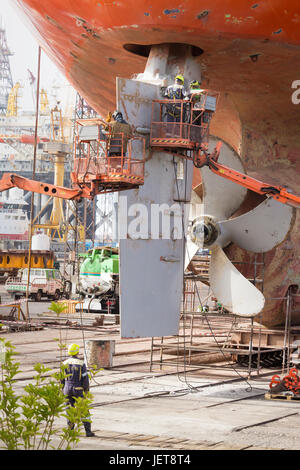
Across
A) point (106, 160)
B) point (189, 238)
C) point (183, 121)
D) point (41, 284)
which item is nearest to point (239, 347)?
point (189, 238)

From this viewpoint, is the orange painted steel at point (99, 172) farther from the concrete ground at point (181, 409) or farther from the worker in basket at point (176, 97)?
the concrete ground at point (181, 409)

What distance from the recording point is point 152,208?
14.3 meters

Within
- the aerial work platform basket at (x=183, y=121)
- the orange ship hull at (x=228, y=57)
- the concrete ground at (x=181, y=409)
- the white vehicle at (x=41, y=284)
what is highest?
the orange ship hull at (x=228, y=57)

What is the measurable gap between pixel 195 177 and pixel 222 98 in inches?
137

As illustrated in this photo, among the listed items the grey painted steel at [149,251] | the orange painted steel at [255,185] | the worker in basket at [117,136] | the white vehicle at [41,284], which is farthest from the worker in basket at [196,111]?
the white vehicle at [41,284]

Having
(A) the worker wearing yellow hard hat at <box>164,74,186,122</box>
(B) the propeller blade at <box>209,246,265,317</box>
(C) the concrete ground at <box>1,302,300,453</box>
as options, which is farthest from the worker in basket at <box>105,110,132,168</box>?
(C) the concrete ground at <box>1,302,300,453</box>

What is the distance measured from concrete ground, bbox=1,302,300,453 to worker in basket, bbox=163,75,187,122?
5104 mm

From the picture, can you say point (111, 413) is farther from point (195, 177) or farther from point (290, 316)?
point (195, 177)

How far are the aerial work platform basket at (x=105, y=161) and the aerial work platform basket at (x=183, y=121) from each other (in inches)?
23.6

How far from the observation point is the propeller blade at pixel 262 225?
50.6 feet

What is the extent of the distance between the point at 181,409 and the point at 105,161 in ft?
14.6

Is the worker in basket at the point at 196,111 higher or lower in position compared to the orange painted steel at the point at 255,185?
higher

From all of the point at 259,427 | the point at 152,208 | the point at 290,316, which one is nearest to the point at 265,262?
the point at 290,316

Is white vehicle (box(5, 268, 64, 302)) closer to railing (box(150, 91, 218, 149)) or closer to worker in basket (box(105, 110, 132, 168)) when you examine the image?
railing (box(150, 91, 218, 149))
